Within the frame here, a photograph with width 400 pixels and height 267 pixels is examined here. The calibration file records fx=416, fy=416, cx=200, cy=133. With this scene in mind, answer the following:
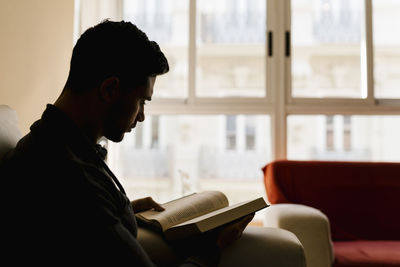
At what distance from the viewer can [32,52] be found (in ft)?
6.09

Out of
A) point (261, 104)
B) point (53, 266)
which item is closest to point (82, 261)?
point (53, 266)

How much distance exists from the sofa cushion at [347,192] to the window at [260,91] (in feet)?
1.96

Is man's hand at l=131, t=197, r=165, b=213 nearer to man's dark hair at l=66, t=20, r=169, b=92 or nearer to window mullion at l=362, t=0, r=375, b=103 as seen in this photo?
man's dark hair at l=66, t=20, r=169, b=92

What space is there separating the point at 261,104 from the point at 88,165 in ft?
7.45

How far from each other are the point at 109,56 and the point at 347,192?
181 cm

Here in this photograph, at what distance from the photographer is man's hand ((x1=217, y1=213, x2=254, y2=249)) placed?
111 centimetres

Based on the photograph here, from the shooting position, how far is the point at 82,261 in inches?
29.7

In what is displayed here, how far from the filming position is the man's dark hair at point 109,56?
3.00 ft

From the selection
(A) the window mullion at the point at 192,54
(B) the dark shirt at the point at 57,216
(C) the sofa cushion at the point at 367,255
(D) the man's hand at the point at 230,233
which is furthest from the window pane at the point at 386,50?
(B) the dark shirt at the point at 57,216

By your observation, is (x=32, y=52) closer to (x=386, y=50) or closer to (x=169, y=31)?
(x=169, y=31)

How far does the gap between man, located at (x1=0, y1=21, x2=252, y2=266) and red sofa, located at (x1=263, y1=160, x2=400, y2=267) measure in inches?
54.8

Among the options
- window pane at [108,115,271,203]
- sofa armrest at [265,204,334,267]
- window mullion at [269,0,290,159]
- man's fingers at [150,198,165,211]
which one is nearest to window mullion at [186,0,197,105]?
window pane at [108,115,271,203]

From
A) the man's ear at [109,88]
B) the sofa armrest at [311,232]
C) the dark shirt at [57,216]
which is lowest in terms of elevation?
the sofa armrest at [311,232]

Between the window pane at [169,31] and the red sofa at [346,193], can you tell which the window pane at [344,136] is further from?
the window pane at [169,31]
